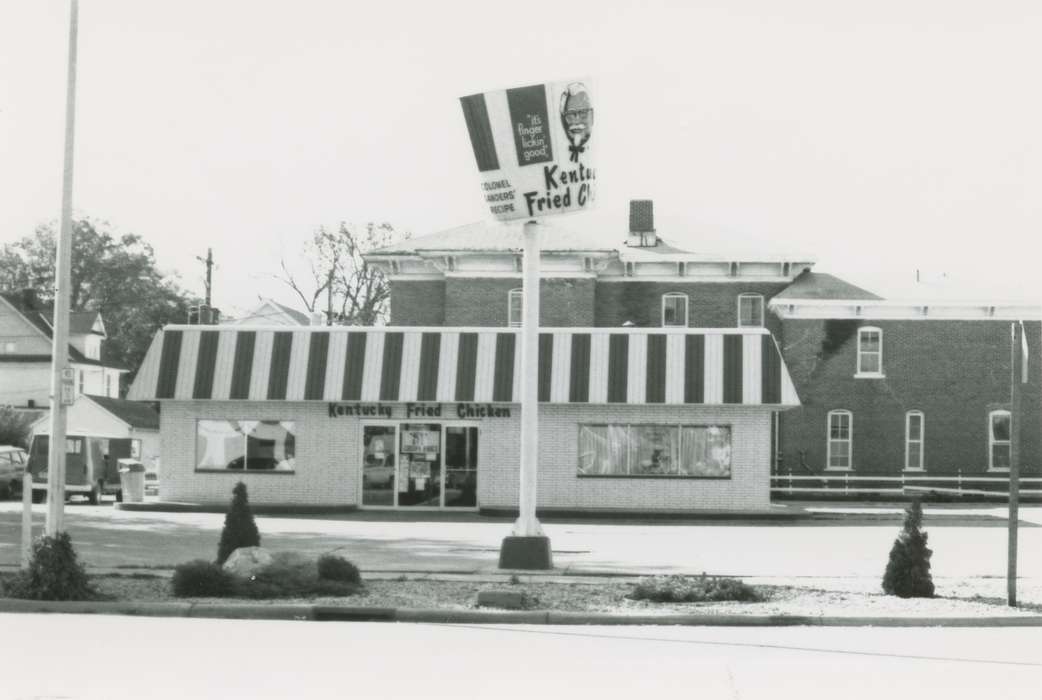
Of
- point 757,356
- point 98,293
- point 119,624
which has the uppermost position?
point 98,293

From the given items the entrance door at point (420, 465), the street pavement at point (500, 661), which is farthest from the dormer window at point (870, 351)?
the street pavement at point (500, 661)

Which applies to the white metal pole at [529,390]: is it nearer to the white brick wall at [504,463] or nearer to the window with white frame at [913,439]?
the white brick wall at [504,463]

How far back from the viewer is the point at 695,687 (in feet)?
32.1

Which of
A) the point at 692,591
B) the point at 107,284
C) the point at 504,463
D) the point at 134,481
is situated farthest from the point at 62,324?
the point at 107,284

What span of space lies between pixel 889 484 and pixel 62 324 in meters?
35.6

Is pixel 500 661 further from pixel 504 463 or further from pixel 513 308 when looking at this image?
pixel 513 308

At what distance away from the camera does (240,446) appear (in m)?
34.3

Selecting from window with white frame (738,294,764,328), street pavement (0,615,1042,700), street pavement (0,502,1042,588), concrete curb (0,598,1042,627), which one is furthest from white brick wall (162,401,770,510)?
street pavement (0,615,1042,700)

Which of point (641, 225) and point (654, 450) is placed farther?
point (641, 225)

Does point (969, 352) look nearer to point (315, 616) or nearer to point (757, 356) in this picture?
point (757, 356)

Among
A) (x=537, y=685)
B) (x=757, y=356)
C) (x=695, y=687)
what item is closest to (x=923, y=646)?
(x=695, y=687)

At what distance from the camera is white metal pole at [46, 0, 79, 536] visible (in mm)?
15227

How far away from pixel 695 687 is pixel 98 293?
8737 centimetres

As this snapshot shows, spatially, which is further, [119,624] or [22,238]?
[22,238]
